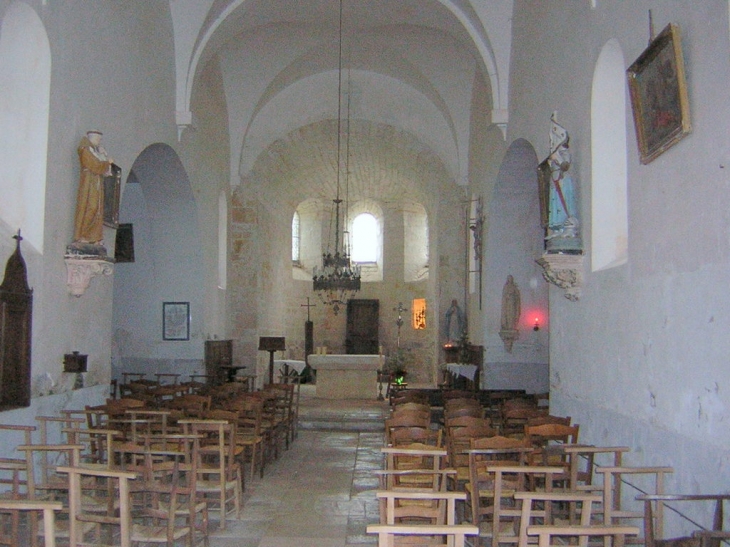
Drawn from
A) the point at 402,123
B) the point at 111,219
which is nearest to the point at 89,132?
the point at 111,219

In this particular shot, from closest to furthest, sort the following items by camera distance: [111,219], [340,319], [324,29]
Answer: [111,219] < [324,29] < [340,319]

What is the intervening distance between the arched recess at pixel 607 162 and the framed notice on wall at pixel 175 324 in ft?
27.8

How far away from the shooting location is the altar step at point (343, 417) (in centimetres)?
1245

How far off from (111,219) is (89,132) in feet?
3.88

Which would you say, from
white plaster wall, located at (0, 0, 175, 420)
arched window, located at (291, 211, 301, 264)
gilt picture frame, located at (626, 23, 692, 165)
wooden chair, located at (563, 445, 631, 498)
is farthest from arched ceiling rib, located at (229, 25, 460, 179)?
wooden chair, located at (563, 445, 631, 498)

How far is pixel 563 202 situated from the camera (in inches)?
286

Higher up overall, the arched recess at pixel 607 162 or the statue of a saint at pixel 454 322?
the arched recess at pixel 607 162

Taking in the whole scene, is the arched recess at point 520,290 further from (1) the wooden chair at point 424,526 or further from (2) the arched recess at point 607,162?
(1) the wooden chair at point 424,526

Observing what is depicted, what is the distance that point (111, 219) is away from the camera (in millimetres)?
8648

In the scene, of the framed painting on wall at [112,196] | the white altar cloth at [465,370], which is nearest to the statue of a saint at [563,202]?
the framed painting on wall at [112,196]

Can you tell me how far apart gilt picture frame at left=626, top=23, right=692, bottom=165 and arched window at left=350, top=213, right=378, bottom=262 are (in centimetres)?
1846

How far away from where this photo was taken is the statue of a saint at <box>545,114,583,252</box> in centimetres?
721

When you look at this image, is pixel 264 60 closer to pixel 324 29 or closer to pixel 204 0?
pixel 324 29

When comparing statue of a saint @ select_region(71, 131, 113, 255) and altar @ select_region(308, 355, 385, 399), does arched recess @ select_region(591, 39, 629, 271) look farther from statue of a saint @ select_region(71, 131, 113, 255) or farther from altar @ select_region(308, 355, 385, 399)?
altar @ select_region(308, 355, 385, 399)
